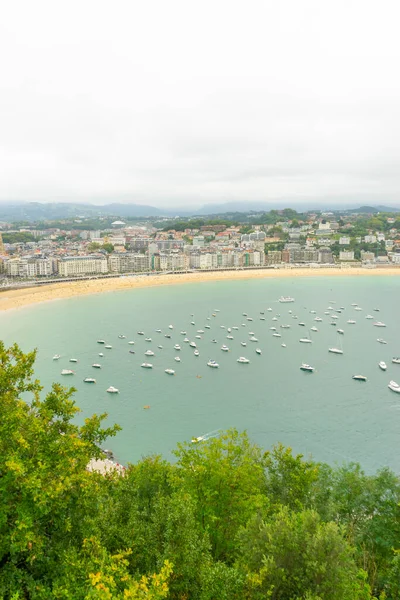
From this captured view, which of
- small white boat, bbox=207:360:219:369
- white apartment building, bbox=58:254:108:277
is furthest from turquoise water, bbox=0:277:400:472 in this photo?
white apartment building, bbox=58:254:108:277

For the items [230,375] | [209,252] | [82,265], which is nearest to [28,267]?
[82,265]

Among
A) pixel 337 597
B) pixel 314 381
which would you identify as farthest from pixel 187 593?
pixel 314 381

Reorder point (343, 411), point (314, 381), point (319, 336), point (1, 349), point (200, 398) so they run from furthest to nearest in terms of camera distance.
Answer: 1. point (319, 336)
2. point (314, 381)
3. point (200, 398)
4. point (343, 411)
5. point (1, 349)

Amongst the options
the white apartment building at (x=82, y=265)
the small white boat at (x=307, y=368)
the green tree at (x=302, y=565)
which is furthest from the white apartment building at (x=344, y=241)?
the green tree at (x=302, y=565)

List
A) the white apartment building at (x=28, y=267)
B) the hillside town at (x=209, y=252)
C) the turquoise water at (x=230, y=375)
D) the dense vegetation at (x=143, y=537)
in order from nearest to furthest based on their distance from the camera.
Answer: the dense vegetation at (x=143, y=537) → the turquoise water at (x=230, y=375) → the white apartment building at (x=28, y=267) → the hillside town at (x=209, y=252)

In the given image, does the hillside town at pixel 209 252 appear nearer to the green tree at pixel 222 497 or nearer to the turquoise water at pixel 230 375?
the turquoise water at pixel 230 375

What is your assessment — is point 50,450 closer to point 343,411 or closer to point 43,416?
point 43,416
